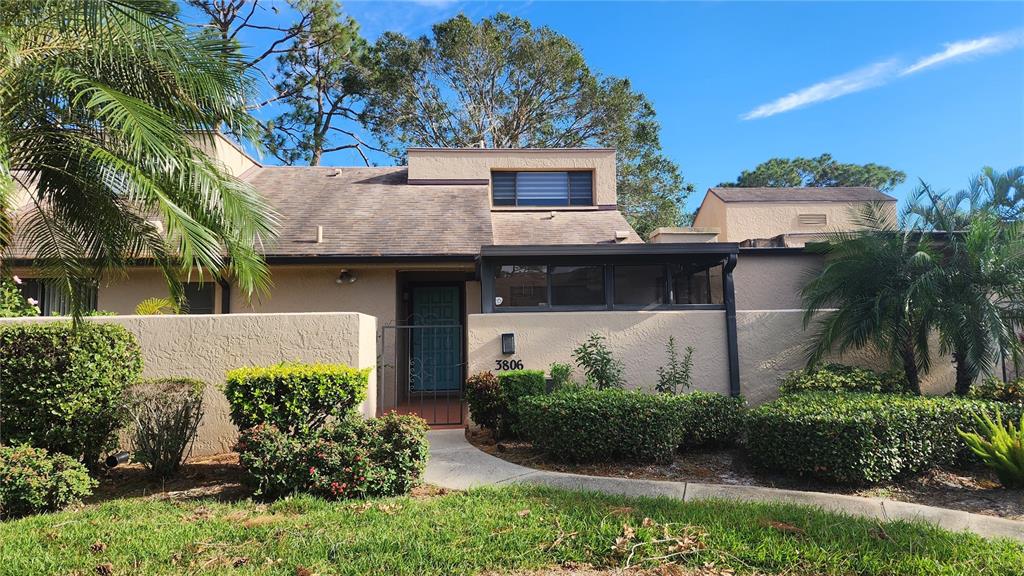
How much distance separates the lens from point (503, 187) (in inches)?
626

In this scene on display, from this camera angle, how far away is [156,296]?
11.3m

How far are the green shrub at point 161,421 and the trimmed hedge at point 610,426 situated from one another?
13.8ft

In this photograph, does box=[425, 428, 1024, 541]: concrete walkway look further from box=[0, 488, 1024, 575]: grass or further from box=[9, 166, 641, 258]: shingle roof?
box=[9, 166, 641, 258]: shingle roof

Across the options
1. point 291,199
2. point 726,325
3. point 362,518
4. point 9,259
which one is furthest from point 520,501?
point 291,199

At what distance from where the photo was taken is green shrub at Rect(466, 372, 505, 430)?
8555 millimetres

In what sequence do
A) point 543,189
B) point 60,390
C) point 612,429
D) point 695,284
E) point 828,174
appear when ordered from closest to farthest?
1. point 60,390
2. point 612,429
3. point 695,284
4. point 543,189
5. point 828,174

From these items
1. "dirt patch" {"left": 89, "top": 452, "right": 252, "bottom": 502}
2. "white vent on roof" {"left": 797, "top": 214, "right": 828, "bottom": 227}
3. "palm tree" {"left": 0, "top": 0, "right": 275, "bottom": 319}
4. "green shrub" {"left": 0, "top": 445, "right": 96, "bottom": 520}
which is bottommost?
"dirt patch" {"left": 89, "top": 452, "right": 252, "bottom": 502}

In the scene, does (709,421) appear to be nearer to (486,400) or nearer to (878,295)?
(486,400)

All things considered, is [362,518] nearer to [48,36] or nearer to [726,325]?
[48,36]

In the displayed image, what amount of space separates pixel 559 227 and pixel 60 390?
402 inches

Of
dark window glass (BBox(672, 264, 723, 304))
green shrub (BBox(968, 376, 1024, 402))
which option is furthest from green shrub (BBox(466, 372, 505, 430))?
green shrub (BBox(968, 376, 1024, 402))

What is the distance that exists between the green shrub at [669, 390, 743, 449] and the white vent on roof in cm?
1271

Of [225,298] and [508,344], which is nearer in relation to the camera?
[508,344]

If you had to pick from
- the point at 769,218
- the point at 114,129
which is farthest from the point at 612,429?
the point at 769,218
